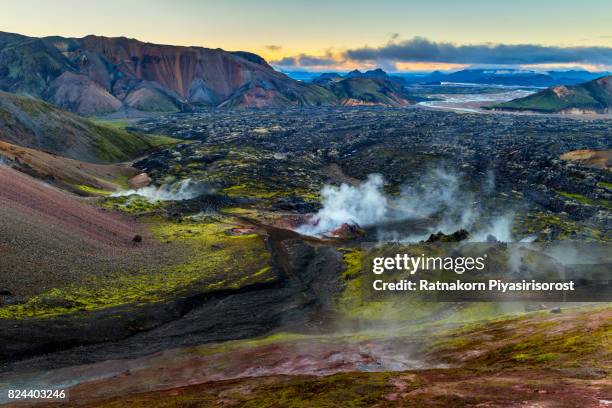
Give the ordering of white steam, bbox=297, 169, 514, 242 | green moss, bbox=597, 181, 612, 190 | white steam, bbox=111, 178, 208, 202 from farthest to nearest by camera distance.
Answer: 1. green moss, bbox=597, 181, 612, 190
2. white steam, bbox=111, 178, 208, 202
3. white steam, bbox=297, 169, 514, 242

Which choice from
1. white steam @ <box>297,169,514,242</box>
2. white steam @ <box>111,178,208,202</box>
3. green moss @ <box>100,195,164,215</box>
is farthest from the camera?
white steam @ <box>111,178,208,202</box>

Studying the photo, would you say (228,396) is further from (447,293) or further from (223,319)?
(447,293)

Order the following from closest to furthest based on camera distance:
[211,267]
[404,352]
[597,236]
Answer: [404,352] < [211,267] < [597,236]

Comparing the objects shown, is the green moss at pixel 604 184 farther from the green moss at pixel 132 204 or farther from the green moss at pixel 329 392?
the green moss at pixel 329 392

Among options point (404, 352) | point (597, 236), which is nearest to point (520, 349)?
point (404, 352)

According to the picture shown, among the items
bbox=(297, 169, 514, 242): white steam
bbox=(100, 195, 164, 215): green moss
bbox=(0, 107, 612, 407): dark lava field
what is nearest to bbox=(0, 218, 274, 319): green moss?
bbox=(0, 107, 612, 407): dark lava field

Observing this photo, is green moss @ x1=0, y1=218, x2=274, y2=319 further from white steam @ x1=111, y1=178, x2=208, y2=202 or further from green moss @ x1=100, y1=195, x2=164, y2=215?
white steam @ x1=111, y1=178, x2=208, y2=202
